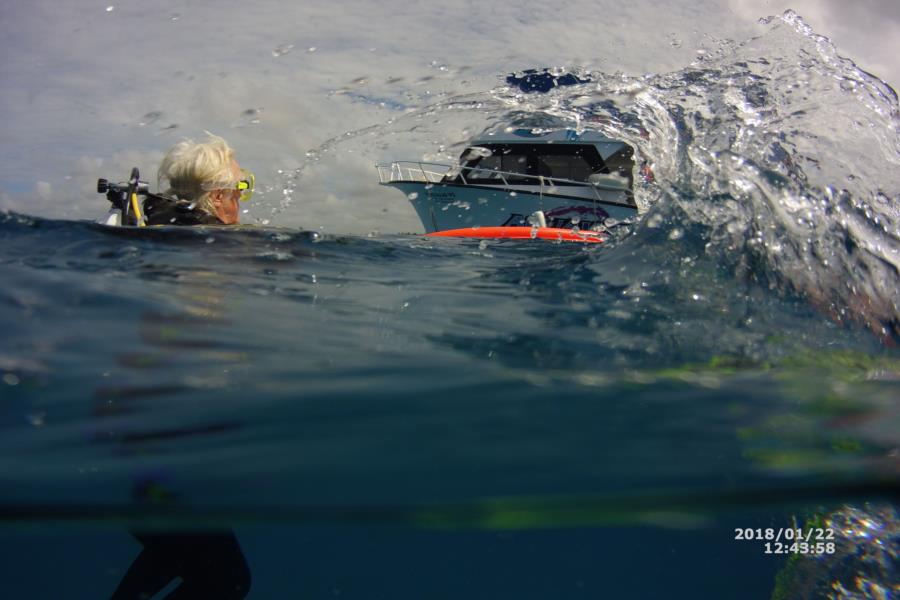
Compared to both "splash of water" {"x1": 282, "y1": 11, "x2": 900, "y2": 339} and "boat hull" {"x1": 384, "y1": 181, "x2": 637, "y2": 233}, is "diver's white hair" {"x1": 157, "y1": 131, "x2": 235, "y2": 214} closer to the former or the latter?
"splash of water" {"x1": 282, "y1": 11, "x2": 900, "y2": 339}

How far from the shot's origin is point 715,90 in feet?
13.3

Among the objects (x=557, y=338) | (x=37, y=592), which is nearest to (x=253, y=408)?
(x=557, y=338)

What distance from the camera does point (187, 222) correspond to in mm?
3643

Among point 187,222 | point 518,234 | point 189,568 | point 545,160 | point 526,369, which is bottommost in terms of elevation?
point 189,568

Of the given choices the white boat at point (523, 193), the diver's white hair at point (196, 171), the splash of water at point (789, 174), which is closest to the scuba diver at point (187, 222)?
the diver's white hair at point (196, 171)

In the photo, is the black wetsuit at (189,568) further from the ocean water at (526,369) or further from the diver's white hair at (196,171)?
the diver's white hair at (196,171)

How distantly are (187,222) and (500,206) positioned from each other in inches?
423

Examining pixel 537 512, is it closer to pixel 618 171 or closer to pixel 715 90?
pixel 715 90

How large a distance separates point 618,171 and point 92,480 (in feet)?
49.0

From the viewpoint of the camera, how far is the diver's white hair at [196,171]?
3551 mm

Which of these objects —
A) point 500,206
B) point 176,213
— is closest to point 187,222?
point 176,213

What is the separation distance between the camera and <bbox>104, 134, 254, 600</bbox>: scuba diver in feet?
6.59

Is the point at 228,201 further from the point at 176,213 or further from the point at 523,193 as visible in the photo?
the point at 523,193

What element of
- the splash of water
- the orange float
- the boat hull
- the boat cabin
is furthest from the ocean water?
the boat cabin
